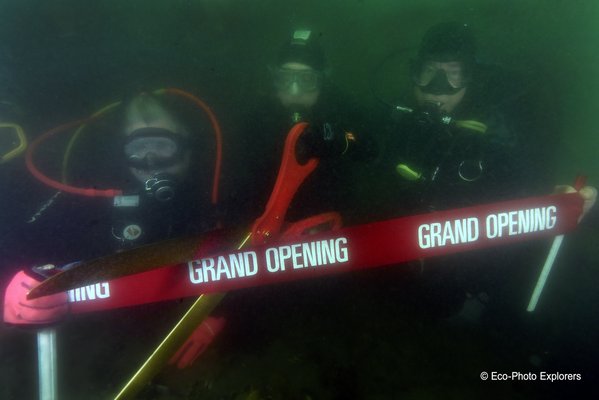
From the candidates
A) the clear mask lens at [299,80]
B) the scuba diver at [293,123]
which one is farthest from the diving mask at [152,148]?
the clear mask lens at [299,80]

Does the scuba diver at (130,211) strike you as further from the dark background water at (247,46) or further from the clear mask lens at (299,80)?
the dark background water at (247,46)

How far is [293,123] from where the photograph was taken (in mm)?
3828

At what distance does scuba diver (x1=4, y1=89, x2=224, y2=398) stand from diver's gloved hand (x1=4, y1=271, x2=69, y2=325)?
2.67 ft

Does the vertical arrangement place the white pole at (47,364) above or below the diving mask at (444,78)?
below

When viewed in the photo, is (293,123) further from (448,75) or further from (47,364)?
(47,364)

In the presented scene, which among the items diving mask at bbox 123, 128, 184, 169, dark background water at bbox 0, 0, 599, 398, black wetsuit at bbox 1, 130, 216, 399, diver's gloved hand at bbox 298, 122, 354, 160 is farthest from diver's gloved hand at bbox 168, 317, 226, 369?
dark background water at bbox 0, 0, 599, 398

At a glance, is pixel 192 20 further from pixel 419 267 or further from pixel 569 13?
pixel 569 13

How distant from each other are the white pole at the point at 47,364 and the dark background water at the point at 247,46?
5276mm

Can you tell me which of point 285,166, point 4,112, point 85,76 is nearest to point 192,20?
point 85,76

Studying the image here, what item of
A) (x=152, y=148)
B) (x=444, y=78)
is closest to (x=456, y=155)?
(x=444, y=78)

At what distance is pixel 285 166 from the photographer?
238cm

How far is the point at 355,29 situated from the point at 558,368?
6688 mm

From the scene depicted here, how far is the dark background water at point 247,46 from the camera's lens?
7301mm

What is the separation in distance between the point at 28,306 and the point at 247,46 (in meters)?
6.70
